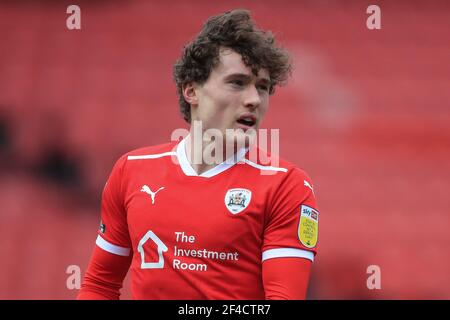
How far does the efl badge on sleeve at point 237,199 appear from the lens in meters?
1.89

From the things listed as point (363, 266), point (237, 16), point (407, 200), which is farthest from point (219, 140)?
point (407, 200)

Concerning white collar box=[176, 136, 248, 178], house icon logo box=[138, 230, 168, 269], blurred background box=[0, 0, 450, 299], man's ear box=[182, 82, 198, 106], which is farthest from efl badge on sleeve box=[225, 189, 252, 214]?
blurred background box=[0, 0, 450, 299]

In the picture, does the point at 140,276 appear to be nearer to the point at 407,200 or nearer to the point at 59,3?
the point at 407,200

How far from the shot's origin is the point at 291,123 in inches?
227

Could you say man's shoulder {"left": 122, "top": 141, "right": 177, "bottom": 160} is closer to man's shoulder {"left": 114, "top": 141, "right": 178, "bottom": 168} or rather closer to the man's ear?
man's shoulder {"left": 114, "top": 141, "right": 178, "bottom": 168}

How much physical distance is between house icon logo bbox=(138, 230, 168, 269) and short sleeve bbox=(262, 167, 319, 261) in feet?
0.99

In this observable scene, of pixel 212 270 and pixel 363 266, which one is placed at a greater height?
pixel 212 270

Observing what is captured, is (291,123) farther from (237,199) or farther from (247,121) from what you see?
(237,199)

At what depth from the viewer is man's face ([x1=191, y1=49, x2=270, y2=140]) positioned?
1.97m

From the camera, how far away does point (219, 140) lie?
80.5 inches

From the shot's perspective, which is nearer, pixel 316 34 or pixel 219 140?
pixel 219 140

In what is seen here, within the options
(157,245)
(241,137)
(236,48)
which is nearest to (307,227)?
(241,137)
